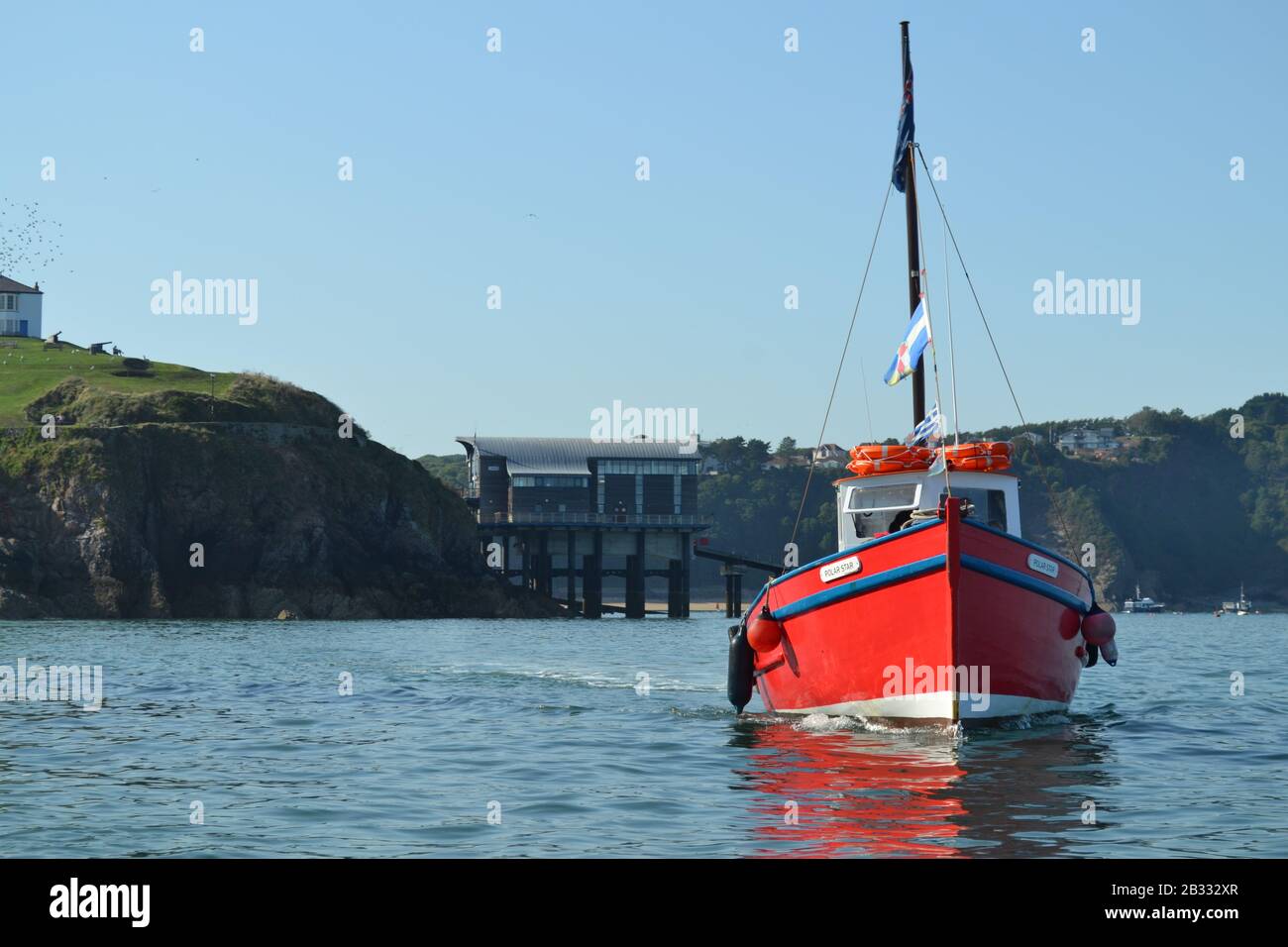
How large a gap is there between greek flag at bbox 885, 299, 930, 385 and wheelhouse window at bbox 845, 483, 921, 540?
1.88 meters

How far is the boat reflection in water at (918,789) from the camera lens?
565 inches

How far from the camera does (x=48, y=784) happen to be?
711 inches

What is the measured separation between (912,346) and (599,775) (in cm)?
1025

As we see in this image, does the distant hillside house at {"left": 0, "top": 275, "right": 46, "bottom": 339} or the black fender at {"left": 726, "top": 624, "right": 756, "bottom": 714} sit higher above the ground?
the distant hillside house at {"left": 0, "top": 275, "right": 46, "bottom": 339}

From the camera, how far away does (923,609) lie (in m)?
22.4

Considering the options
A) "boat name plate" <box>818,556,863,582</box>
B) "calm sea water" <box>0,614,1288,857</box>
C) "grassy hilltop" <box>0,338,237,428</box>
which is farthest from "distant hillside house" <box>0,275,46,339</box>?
"boat name plate" <box>818,556,863,582</box>

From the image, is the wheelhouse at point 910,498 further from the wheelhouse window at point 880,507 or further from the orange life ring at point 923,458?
the orange life ring at point 923,458

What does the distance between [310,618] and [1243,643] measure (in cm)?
5519

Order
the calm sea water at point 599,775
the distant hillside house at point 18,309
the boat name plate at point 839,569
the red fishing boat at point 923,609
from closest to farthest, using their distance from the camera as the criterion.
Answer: the calm sea water at point 599,775
the red fishing boat at point 923,609
the boat name plate at point 839,569
the distant hillside house at point 18,309

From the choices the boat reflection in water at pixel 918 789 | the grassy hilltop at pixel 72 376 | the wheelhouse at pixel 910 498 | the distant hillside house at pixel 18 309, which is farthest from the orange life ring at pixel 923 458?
the distant hillside house at pixel 18 309

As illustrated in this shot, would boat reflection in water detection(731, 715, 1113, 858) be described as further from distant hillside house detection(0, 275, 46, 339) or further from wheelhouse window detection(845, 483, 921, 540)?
distant hillside house detection(0, 275, 46, 339)

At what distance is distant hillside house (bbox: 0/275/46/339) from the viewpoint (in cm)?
15162

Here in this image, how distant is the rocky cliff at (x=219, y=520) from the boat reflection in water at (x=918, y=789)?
75.7m

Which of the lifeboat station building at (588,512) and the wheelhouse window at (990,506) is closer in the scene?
the wheelhouse window at (990,506)
